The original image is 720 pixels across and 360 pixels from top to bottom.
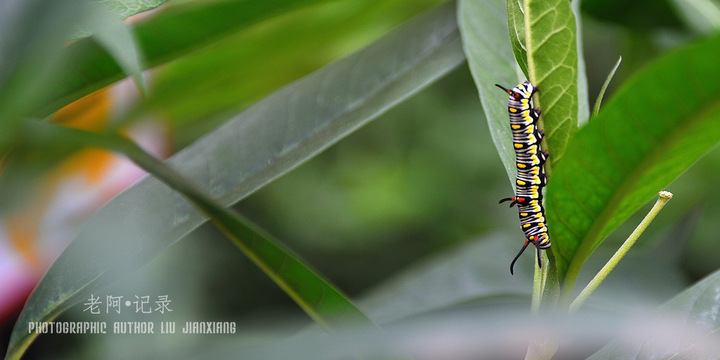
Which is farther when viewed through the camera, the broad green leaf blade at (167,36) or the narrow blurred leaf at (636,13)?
the narrow blurred leaf at (636,13)

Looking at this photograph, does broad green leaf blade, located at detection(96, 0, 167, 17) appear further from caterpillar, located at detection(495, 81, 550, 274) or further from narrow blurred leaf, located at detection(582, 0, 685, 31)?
narrow blurred leaf, located at detection(582, 0, 685, 31)

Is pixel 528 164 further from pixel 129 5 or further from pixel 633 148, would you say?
pixel 129 5

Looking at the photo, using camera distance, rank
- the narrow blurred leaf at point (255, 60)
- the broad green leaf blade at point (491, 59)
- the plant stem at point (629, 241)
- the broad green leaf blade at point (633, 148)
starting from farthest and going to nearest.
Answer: the narrow blurred leaf at point (255, 60) < the broad green leaf blade at point (491, 59) < the plant stem at point (629, 241) < the broad green leaf blade at point (633, 148)

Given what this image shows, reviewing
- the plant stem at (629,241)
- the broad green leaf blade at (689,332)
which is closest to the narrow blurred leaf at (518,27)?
the plant stem at (629,241)

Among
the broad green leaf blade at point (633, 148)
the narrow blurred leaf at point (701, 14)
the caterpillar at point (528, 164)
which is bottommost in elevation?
the broad green leaf blade at point (633, 148)

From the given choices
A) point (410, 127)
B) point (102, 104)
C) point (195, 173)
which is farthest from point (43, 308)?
point (410, 127)

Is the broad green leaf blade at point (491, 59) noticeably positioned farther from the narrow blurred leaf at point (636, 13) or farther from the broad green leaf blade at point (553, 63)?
the narrow blurred leaf at point (636, 13)

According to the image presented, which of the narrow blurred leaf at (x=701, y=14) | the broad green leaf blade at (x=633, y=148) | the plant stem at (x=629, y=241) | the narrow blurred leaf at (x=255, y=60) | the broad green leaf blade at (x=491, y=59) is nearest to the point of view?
the broad green leaf blade at (x=633, y=148)
